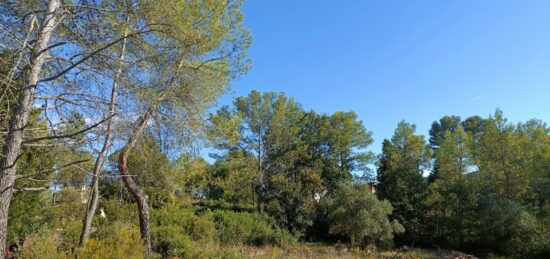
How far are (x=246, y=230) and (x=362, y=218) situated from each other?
5077mm

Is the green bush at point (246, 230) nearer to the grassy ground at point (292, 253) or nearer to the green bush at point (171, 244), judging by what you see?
the grassy ground at point (292, 253)

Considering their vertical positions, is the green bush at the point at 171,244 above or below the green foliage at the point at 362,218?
below

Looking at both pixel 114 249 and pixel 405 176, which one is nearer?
pixel 114 249

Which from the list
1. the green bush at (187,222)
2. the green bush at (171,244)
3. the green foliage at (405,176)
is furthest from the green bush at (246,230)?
the green foliage at (405,176)

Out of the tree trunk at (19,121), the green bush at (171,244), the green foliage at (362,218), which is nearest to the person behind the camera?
the tree trunk at (19,121)

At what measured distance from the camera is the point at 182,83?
4980mm

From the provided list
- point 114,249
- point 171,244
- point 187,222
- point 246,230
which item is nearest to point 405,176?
point 246,230

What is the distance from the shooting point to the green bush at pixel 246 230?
1522 centimetres

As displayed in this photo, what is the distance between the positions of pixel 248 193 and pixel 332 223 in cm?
500

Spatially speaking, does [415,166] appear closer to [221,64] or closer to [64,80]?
[221,64]

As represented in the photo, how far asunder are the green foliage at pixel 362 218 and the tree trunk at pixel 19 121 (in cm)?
1505

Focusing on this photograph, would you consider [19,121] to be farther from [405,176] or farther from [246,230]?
[405,176]

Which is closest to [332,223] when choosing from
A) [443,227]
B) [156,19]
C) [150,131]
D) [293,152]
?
[293,152]

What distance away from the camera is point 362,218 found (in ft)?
53.3
